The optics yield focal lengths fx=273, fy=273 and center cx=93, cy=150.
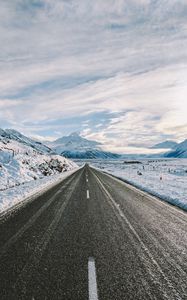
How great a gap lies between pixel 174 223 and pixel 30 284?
5.77 metres

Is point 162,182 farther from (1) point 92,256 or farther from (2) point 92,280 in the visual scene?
(2) point 92,280

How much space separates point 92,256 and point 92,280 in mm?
1158

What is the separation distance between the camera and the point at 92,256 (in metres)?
5.57

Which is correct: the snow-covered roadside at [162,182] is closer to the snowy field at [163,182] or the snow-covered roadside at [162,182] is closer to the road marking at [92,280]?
the snowy field at [163,182]

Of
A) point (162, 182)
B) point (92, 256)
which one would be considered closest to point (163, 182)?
point (162, 182)

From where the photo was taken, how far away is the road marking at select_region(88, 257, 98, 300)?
391cm

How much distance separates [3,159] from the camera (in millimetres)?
28172

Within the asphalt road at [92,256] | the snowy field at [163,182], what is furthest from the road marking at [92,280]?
the snowy field at [163,182]

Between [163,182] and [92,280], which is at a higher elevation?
[163,182]

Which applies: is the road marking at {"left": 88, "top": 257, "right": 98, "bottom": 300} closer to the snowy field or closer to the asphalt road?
the asphalt road

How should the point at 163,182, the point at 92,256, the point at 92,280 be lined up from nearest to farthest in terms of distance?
the point at 92,280
the point at 92,256
the point at 163,182

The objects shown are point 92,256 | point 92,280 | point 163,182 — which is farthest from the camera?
point 163,182

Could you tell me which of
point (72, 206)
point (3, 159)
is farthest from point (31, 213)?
point (3, 159)

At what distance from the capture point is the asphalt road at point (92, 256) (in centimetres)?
410
